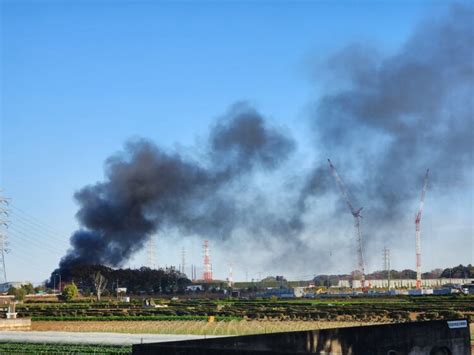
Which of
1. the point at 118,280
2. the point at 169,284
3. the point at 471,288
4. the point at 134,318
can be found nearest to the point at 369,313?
the point at 134,318

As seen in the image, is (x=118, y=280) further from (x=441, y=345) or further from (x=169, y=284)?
(x=441, y=345)

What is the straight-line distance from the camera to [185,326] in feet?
208

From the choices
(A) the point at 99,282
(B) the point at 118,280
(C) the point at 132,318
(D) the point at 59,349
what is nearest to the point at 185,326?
(C) the point at 132,318

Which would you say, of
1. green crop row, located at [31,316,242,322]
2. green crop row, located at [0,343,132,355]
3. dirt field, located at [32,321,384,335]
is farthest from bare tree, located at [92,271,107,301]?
green crop row, located at [0,343,132,355]

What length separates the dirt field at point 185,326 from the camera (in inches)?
2267

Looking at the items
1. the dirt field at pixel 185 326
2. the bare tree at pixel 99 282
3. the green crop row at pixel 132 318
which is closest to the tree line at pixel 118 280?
the bare tree at pixel 99 282

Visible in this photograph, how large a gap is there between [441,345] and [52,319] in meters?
56.6

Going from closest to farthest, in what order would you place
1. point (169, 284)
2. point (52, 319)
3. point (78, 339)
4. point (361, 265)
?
point (78, 339) < point (52, 319) < point (169, 284) < point (361, 265)

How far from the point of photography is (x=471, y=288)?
138500mm

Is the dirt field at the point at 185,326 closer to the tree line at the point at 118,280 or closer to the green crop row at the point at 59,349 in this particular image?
the green crop row at the point at 59,349

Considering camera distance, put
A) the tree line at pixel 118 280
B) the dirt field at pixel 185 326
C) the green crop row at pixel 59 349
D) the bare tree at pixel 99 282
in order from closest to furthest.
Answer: the green crop row at pixel 59 349, the dirt field at pixel 185 326, the bare tree at pixel 99 282, the tree line at pixel 118 280

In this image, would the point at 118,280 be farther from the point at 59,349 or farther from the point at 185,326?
the point at 59,349

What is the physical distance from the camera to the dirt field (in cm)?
5759

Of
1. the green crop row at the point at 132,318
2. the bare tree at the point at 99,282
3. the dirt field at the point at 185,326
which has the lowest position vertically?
the dirt field at the point at 185,326
